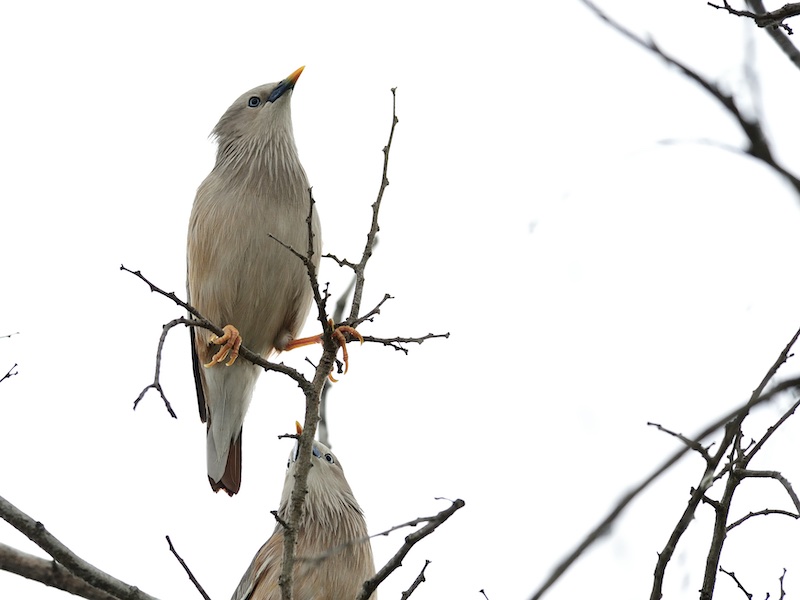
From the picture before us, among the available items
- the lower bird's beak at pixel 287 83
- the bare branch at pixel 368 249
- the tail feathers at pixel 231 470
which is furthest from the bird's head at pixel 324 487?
the lower bird's beak at pixel 287 83

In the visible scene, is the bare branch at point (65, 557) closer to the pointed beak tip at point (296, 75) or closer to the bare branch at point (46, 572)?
the bare branch at point (46, 572)

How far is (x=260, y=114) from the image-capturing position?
460 cm

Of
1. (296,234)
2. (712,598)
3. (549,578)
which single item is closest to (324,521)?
(296,234)

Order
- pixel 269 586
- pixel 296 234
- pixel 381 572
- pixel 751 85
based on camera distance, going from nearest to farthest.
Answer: pixel 751 85 < pixel 381 572 < pixel 269 586 < pixel 296 234

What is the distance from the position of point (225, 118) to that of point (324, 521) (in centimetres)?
207

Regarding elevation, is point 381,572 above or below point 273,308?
below

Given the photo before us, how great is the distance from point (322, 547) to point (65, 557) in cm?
134

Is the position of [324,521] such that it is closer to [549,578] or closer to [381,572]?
[381,572]

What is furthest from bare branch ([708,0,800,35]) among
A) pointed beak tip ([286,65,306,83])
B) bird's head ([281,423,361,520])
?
pointed beak tip ([286,65,306,83])

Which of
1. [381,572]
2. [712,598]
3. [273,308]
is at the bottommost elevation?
[381,572]

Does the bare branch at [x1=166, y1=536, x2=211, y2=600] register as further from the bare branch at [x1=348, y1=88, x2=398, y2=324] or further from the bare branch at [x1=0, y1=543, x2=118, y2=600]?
the bare branch at [x1=348, y1=88, x2=398, y2=324]

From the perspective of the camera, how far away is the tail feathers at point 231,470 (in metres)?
4.30

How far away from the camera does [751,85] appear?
1.71 meters

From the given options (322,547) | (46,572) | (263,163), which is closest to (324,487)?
(322,547)
